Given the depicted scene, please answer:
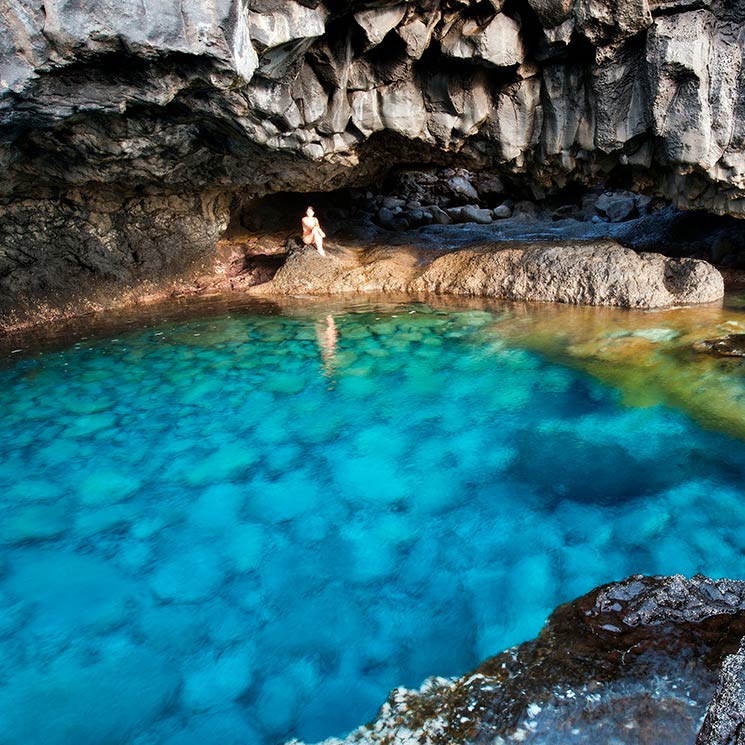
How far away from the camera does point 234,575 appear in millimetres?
3381

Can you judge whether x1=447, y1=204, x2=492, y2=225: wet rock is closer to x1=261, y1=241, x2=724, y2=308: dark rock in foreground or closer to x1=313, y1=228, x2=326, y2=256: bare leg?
x1=261, y1=241, x2=724, y2=308: dark rock in foreground

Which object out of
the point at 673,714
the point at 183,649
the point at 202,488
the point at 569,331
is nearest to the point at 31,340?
the point at 202,488

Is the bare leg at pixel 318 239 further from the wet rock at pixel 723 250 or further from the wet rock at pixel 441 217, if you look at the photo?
the wet rock at pixel 723 250

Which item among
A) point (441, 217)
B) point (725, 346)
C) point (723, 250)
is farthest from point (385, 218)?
point (725, 346)

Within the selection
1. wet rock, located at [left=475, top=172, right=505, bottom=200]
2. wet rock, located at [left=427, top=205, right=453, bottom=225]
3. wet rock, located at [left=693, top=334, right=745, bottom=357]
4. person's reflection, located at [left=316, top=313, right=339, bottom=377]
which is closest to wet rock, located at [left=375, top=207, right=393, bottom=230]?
wet rock, located at [left=427, top=205, right=453, bottom=225]

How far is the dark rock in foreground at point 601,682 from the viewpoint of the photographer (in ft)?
6.78

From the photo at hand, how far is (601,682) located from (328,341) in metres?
5.36

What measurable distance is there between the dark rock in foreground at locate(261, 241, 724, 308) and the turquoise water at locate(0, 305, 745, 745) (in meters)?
2.28

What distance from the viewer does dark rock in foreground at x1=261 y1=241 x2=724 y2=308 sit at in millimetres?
7383

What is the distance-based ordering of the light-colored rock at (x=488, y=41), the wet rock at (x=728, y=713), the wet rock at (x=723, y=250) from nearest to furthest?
the wet rock at (x=728, y=713)
the light-colored rock at (x=488, y=41)
the wet rock at (x=723, y=250)

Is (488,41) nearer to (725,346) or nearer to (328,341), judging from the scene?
(328,341)

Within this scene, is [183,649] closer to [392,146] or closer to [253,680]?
[253,680]

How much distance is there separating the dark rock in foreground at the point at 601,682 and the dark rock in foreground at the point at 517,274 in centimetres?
557

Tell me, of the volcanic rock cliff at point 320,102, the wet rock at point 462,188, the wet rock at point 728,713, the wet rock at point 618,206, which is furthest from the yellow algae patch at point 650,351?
the wet rock at point 462,188
